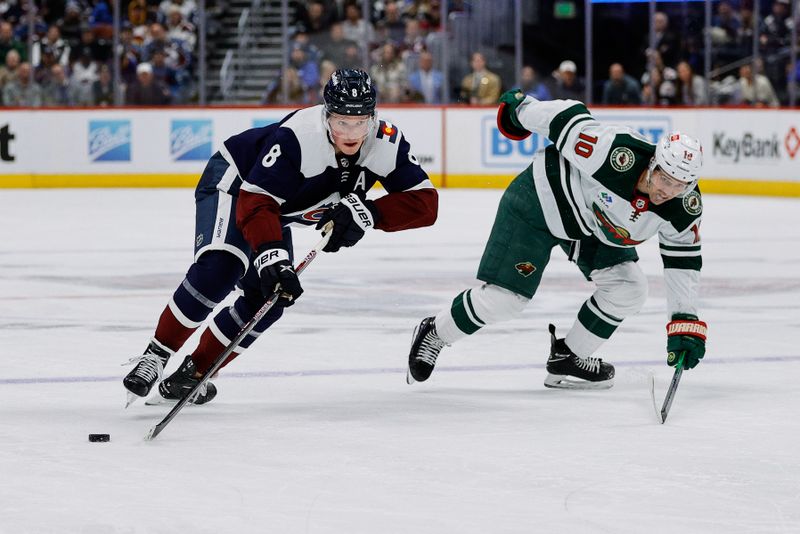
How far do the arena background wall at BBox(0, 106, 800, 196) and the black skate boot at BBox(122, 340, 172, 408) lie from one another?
9456 mm

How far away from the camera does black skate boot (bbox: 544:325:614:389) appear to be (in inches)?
174

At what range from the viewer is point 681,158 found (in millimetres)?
3756

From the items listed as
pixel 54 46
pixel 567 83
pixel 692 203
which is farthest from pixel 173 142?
pixel 692 203

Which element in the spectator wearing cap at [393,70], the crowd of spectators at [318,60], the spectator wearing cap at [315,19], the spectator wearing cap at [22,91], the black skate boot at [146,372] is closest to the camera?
the black skate boot at [146,372]

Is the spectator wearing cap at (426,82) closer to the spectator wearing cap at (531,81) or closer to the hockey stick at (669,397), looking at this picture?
the spectator wearing cap at (531,81)

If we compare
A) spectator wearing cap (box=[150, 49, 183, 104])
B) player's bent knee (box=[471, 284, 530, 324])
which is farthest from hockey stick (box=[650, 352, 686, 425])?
spectator wearing cap (box=[150, 49, 183, 104])

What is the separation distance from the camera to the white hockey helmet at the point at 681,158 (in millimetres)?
3756

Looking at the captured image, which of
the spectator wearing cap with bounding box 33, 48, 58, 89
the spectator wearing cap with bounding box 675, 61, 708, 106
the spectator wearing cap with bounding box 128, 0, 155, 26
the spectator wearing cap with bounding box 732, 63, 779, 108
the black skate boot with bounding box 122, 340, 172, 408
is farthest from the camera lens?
the spectator wearing cap with bounding box 128, 0, 155, 26

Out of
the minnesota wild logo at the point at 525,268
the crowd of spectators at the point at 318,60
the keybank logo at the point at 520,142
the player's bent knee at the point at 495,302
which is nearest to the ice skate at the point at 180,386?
the player's bent knee at the point at 495,302

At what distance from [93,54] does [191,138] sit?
131 cm

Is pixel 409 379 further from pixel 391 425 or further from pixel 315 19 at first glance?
pixel 315 19

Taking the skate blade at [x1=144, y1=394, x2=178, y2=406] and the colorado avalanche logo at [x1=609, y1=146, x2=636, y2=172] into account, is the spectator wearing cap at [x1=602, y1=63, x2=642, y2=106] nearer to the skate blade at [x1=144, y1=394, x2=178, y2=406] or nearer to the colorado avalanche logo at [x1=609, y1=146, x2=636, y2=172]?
the colorado avalanche logo at [x1=609, y1=146, x2=636, y2=172]

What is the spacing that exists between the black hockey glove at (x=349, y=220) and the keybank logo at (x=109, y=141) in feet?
33.1

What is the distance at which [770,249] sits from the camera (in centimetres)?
842
